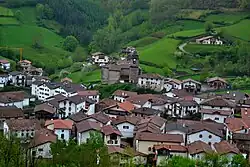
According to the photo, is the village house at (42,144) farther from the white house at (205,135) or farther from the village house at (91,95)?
the village house at (91,95)

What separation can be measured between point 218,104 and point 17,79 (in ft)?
49.3

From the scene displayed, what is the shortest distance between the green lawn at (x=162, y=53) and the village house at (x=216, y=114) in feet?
45.9

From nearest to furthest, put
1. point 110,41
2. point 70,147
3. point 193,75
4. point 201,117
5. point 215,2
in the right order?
point 70,147, point 201,117, point 193,75, point 110,41, point 215,2

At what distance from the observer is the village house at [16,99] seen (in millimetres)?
28328

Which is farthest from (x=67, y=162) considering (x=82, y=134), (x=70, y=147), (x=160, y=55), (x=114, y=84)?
(x=160, y=55)

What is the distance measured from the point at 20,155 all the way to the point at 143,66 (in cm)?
2515

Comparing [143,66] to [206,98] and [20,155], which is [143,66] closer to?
[206,98]

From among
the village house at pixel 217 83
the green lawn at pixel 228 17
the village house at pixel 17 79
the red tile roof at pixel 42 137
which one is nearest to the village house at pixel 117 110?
the red tile roof at pixel 42 137

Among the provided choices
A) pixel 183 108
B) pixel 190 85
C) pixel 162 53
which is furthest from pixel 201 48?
pixel 183 108

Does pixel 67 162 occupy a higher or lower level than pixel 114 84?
higher

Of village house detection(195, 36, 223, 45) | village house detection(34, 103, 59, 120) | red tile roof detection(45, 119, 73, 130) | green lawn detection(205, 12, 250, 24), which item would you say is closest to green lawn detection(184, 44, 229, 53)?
village house detection(195, 36, 223, 45)

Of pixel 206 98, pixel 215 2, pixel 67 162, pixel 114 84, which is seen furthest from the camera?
pixel 215 2

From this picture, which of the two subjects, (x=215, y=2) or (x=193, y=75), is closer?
(x=193, y=75)

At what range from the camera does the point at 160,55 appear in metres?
42.2
